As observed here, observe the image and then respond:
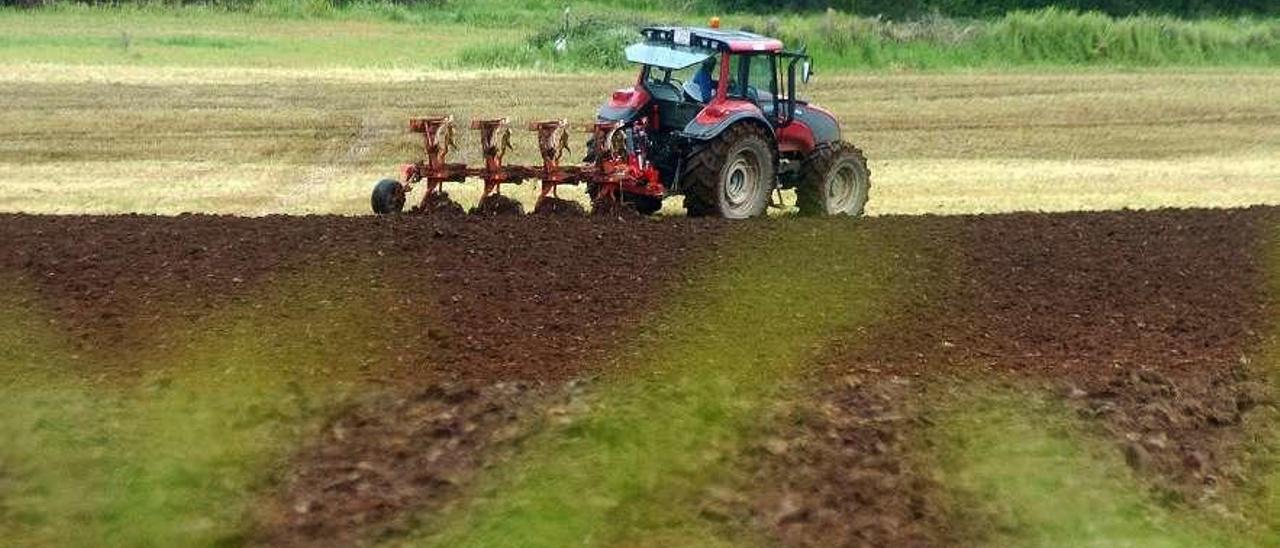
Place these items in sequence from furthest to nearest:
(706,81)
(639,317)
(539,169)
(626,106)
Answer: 1. (626,106)
2. (706,81)
3. (539,169)
4. (639,317)

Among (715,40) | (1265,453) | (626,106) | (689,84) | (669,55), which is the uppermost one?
(715,40)

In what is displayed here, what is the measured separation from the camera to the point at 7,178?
18.5 m

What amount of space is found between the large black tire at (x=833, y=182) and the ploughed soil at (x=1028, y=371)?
3.23 m

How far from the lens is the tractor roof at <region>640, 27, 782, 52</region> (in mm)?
14133

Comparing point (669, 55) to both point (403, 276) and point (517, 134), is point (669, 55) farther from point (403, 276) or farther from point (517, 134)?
point (517, 134)

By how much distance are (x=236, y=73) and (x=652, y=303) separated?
2099 cm

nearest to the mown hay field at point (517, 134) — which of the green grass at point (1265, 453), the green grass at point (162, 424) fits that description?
the green grass at point (1265, 453)

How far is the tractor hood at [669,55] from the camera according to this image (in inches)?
554

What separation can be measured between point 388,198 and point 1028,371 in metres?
6.79

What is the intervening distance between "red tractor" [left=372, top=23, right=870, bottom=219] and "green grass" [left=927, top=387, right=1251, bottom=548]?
634cm

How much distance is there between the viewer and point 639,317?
8.95 meters

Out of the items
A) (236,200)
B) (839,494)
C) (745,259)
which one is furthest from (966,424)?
(236,200)

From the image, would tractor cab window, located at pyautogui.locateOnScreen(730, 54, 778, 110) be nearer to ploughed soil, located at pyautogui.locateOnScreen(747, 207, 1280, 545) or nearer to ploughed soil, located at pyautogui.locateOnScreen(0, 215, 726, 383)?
ploughed soil, located at pyautogui.locateOnScreen(0, 215, 726, 383)

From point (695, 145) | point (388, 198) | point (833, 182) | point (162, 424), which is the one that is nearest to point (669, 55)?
point (695, 145)
